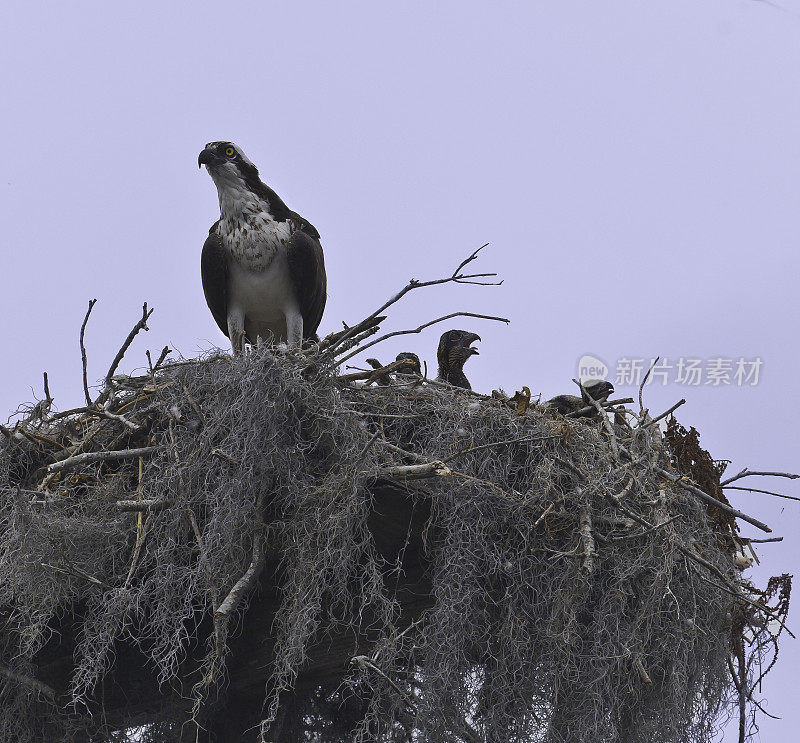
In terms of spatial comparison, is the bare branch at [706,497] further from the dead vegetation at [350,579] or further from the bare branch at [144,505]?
the bare branch at [144,505]

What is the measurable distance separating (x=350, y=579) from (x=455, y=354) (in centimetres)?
213

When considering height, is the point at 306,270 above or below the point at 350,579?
above

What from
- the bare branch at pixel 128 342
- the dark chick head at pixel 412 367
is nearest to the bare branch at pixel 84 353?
the bare branch at pixel 128 342

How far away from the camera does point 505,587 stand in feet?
14.6

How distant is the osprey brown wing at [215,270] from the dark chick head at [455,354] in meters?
1.36

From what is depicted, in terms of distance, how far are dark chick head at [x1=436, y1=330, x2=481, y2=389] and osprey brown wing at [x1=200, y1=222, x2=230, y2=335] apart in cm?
136

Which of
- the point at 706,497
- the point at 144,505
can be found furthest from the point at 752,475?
the point at 144,505

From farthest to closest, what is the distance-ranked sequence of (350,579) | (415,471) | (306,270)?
(306,270), (350,579), (415,471)

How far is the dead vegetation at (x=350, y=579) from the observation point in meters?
4.19

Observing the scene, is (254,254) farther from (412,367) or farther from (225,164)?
(412,367)

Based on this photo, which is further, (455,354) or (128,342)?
(455,354)

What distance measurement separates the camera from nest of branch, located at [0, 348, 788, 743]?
4191mm

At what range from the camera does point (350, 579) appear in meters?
4.45

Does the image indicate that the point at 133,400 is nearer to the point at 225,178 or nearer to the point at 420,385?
the point at 420,385
